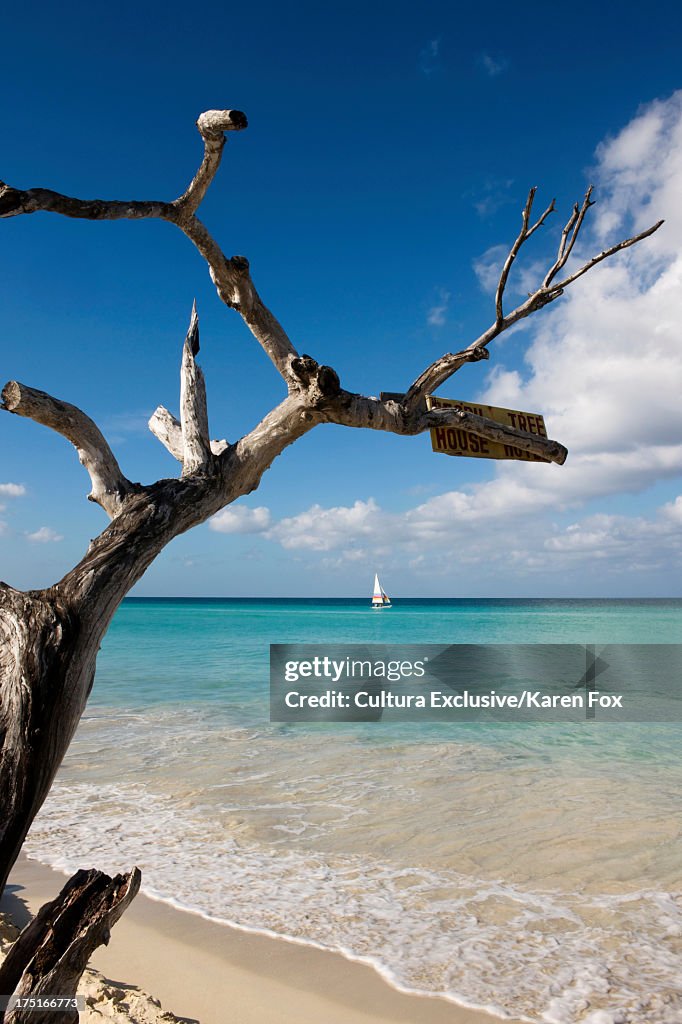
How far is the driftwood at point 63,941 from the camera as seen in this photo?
201cm

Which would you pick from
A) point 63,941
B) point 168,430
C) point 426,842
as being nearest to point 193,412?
point 168,430

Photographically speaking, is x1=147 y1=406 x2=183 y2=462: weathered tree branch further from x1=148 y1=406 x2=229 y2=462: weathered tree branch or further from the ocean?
the ocean

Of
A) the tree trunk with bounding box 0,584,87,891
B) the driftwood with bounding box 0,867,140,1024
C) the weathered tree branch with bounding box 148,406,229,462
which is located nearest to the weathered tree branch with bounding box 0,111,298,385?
the weathered tree branch with bounding box 148,406,229,462

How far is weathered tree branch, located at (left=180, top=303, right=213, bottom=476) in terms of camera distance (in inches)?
108

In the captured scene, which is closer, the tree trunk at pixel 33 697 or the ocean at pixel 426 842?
the tree trunk at pixel 33 697

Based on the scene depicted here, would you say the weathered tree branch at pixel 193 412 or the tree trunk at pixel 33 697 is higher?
the weathered tree branch at pixel 193 412

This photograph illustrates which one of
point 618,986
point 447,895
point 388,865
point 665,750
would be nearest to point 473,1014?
point 618,986

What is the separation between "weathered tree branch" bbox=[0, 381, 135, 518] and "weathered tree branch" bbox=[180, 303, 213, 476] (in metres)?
0.28

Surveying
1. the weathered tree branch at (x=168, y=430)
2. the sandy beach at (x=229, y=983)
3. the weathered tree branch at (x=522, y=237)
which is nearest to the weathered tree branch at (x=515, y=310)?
the weathered tree branch at (x=522, y=237)

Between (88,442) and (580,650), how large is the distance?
26395 mm

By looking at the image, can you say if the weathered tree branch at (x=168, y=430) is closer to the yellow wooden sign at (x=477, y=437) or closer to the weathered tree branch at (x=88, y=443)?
the weathered tree branch at (x=88, y=443)

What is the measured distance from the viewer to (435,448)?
2.89 m

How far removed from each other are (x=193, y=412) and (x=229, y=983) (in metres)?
3.36

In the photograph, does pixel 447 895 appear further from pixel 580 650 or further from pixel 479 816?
pixel 580 650
